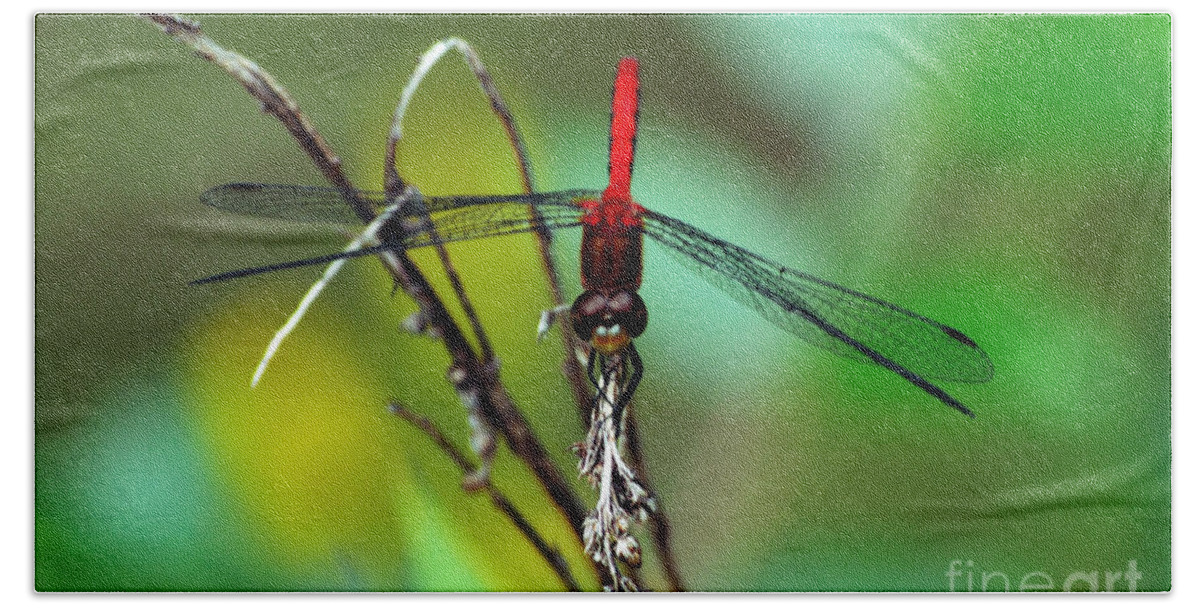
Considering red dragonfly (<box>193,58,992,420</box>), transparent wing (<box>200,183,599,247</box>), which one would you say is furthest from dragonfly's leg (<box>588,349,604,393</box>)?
transparent wing (<box>200,183,599,247</box>)

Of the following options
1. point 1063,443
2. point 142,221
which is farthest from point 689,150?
point 142,221

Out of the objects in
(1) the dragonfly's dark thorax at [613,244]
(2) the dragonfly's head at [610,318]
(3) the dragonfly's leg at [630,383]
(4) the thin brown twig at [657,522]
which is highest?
(1) the dragonfly's dark thorax at [613,244]

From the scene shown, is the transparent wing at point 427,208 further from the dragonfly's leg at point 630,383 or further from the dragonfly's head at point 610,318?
the dragonfly's leg at point 630,383

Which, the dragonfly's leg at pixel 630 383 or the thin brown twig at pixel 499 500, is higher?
the dragonfly's leg at pixel 630 383

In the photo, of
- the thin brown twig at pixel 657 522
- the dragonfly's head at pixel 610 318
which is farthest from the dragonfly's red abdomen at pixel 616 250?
the thin brown twig at pixel 657 522

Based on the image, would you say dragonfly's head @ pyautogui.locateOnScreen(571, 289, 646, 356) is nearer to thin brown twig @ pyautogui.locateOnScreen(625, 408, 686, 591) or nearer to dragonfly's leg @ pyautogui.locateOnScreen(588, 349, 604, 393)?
dragonfly's leg @ pyautogui.locateOnScreen(588, 349, 604, 393)

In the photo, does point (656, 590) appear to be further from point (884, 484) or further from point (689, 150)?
point (689, 150)
